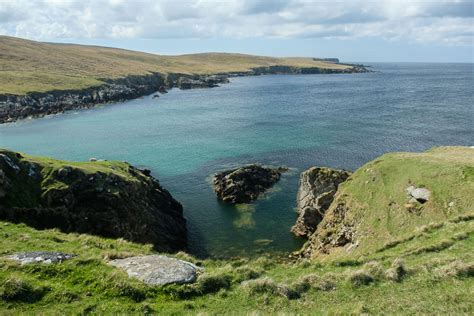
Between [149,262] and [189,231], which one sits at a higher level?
[149,262]

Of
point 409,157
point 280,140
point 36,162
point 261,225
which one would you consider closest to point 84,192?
point 36,162

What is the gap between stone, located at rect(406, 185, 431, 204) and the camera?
36688 mm

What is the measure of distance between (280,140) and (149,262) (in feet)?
248

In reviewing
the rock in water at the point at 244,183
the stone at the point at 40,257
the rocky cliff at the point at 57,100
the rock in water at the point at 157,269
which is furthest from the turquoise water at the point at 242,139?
the stone at the point at 40,257

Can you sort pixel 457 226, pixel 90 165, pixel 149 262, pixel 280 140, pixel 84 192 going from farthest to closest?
pixel 280 140 → pixel 90 165 → pixel 84 192 → pixel 457 226 → pixel 149 262

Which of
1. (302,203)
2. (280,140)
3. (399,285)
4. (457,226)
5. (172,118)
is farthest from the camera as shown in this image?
(172,118)

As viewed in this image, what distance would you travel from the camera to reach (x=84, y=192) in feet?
141

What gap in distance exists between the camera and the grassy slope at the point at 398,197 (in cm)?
3453

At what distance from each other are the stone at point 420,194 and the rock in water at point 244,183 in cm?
2603

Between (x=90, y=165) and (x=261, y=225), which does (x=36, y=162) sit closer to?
(x=90, y=165)

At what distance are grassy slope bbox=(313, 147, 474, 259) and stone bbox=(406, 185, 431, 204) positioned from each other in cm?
44

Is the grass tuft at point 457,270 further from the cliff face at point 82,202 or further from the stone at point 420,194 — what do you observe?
the cliff face at point 82,202

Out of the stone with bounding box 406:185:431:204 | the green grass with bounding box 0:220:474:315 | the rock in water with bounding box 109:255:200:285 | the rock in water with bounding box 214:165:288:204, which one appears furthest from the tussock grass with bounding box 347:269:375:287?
the rock in water with bounding box 214:165:288:204

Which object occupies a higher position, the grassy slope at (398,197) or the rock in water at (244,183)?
the grassy slope at (398,197)
